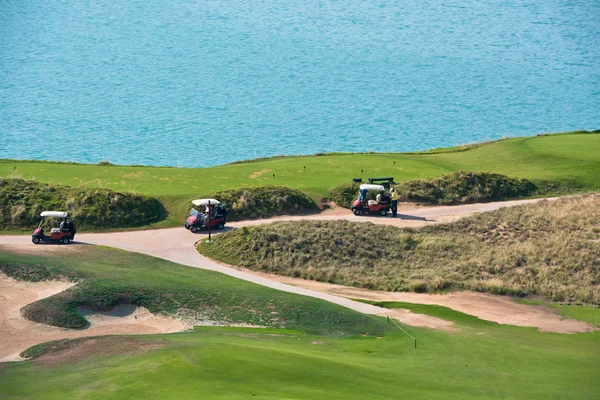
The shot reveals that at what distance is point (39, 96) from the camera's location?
132 metres

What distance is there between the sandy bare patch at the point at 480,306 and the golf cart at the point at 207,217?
311 inches

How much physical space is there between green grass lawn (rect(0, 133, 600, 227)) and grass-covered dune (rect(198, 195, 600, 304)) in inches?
314

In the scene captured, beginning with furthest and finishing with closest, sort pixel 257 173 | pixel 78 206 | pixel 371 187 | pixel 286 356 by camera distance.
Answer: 1. pixel 257 173
2. pixel 371 187
3. pixel 78 206
4. pixel 286 356

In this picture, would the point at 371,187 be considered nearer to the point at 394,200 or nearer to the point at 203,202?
Result: the point at 394,200

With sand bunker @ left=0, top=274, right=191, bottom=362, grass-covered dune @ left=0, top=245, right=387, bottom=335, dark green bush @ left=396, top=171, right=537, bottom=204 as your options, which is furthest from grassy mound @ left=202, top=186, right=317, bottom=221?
sand bunker @ left=0, top=274, right=191, bottom=362

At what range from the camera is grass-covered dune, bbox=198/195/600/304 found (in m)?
47.2

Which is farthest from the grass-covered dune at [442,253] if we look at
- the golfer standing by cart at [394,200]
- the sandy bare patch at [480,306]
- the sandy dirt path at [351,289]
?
the golfer standing by cart at [394,200]

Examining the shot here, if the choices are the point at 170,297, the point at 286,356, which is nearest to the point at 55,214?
the point at 170,297

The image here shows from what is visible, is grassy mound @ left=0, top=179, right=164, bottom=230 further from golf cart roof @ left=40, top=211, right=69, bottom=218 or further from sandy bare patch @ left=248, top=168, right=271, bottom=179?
sandy bare patch @ left=248, top=168, right=271, bottom=179

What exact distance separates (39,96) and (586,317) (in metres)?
108

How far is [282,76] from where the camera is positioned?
142250 mm

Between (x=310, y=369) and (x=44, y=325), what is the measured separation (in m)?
13.2

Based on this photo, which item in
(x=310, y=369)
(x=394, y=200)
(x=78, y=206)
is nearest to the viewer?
(x=310, y=369)

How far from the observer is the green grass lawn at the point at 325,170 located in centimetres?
6116
